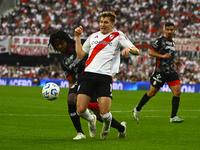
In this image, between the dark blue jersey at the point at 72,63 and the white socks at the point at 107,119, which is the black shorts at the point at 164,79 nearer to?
the dark blue jersey at the point at 72,63

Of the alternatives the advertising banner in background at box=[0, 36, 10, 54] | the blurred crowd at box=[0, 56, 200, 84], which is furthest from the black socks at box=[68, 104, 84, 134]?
the advertising banner in background at box=[0, 36, 10, 54]

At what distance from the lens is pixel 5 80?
3216 cm

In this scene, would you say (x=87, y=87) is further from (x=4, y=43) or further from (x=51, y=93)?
(x=4, y=43)

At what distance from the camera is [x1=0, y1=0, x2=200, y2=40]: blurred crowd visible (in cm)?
3388

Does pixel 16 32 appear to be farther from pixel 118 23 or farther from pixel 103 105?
pixel 103 105

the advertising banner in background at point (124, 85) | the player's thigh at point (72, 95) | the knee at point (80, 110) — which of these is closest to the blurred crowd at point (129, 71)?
the advertising banner in background at point (124, 85)

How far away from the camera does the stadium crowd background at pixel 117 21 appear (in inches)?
1251

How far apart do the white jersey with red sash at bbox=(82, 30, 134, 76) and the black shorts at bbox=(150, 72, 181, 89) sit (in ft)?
12.1

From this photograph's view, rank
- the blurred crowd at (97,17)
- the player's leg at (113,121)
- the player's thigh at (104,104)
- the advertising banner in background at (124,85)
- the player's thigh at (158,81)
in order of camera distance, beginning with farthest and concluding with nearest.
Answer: the blurred crowd at (97,17)
the advertising banner in background at (124,85)
the player's thigh at (158,81)
the player's leg at (113,121)
the player's thigh at (104,104)

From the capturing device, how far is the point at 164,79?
10.0 m

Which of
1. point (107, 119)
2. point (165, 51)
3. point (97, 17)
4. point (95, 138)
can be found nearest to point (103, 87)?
point (107, 119)

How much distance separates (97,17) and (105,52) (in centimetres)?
3058

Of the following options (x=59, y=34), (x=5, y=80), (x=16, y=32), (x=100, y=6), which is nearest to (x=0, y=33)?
(x=16, y=32)

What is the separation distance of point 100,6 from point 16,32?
8.43m
